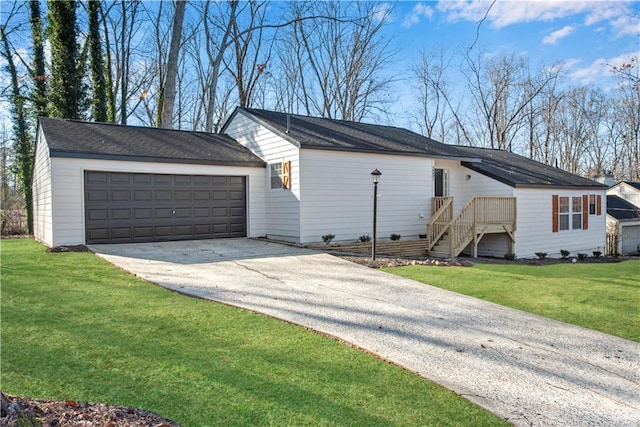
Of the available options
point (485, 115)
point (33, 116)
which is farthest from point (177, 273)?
point (485, 115)

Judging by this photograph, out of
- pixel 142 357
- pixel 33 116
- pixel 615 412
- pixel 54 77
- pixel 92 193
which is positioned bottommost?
pixel 615 412

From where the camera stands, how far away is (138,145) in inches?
491

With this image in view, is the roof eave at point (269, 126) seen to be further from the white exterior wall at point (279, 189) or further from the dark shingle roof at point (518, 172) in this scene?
the dark shingle roof at point (518, 172)

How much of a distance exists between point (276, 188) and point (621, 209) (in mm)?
20732

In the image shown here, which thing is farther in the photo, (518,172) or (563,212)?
(518,172)

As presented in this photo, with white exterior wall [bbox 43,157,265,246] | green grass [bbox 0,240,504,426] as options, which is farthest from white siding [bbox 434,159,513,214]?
green grass [bbox 0,240,504,426]

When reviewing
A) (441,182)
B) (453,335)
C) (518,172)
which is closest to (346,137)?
(441,182)

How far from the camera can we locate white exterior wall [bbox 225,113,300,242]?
12422mm

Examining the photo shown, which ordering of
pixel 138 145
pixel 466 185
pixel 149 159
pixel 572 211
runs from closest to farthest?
pixel 149 159 → pixel 138 145 → pixel 466 185 → pixel 572 211

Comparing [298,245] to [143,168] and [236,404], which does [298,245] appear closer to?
[143,168]

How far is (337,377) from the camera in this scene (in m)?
3.58

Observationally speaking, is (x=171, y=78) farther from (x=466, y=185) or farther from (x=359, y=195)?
(x=466, y=185)

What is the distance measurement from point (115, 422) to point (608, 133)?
125 ft

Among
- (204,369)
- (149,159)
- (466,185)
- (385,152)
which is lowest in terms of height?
(204,369)
